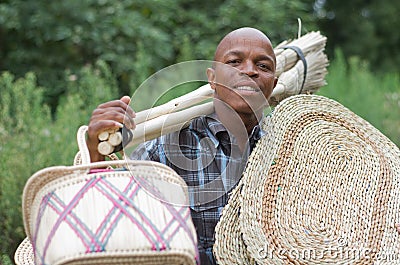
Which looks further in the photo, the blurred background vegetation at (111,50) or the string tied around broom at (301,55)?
the blurred background vegetation at (111,50)

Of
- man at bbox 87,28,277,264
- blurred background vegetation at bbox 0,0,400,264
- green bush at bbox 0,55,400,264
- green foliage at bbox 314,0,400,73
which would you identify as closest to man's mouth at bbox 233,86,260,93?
man at bbox 87,28,277,264

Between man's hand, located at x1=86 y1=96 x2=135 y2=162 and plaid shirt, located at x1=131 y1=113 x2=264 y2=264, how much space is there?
131 millimetres

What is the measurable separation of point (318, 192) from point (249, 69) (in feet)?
1.10

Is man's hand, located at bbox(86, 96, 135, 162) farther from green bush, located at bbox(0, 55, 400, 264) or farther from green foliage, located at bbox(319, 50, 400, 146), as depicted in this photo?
green foliage, located at bbox(319, 50, 400, 146)

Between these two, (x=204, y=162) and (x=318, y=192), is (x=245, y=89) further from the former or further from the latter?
(x=318, y=192)

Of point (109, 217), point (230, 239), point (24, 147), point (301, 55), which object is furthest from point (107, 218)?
point (24, 147)

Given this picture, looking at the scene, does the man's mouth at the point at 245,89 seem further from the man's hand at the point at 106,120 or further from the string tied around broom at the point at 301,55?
the string tied around broom at the point at 301,55

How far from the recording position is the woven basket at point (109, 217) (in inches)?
41.9

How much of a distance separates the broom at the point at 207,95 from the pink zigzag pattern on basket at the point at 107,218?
21 centimetres

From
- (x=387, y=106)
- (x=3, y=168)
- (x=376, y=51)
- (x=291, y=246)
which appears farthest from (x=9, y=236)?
(x=376, y=51)

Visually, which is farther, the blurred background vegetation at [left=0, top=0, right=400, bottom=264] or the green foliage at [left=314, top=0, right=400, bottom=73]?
the green foliage at [left=314, top=0, right=400, bottom=73]

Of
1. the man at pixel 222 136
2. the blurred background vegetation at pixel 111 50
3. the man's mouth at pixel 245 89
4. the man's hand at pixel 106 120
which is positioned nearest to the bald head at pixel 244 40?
the man at pixel 222 136

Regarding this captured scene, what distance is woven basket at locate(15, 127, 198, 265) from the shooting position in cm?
106

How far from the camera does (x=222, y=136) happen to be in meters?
1.56
